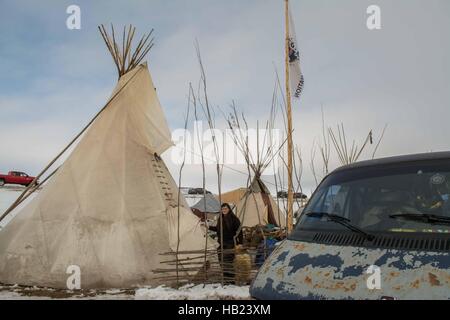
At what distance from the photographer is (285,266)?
230 cm

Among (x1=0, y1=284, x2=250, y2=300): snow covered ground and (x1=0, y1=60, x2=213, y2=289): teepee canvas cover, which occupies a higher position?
(x1=0, y1=60, x2=213, y2=289): teepee canvas cover

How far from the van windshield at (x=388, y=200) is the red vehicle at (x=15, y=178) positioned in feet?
96.7

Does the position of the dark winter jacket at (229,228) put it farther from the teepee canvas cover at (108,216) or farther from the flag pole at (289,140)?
the flag pole at (289,140)

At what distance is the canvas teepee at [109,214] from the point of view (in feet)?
25.3

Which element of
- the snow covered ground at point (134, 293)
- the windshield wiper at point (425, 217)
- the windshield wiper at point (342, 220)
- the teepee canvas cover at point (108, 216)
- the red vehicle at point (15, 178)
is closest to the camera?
the windshield wiper at point (425, 217)

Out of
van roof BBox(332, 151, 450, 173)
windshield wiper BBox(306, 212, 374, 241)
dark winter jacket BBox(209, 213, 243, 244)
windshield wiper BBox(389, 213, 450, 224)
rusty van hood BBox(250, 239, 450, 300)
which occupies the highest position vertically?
van roof BBox(332, 151, 450, 173)

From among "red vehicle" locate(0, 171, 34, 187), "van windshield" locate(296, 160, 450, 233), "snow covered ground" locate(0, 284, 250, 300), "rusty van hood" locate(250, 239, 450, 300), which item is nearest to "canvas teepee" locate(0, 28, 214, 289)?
"snow covered ground" locate(0, 284, 250, 300)

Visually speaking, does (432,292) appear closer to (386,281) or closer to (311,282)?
(386,281)

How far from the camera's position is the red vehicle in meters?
28.5

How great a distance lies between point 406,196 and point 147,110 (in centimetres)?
816

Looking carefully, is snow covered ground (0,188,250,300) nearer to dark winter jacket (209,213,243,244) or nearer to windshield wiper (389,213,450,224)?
dark winter jacket (209,213,243,244)

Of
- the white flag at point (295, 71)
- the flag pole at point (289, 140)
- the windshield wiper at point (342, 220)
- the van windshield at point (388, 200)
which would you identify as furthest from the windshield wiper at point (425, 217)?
the white flag at point (295, 71)

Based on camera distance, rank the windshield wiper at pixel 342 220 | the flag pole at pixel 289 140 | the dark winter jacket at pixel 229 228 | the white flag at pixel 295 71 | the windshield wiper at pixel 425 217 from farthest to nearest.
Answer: the white flag at pixel 295 71 → the flag pole at pixel 289 140 → the dark winter jacket at pixel 229 228 → the windshield wiper at pixel 342 220 → the windshield wiper at pixel 425 217
